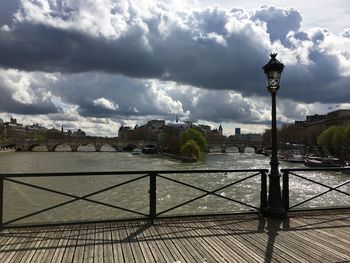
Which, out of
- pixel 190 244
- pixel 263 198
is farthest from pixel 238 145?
pixel 190 244

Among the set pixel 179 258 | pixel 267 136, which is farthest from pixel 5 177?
pixel 267 136

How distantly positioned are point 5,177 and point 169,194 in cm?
2705

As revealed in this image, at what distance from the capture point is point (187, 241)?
28.0 feet

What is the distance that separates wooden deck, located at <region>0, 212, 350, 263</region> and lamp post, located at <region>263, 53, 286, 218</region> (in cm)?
42

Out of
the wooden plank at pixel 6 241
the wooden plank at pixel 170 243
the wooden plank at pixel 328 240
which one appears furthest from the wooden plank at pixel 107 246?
the wooden plank at pixel 328 240

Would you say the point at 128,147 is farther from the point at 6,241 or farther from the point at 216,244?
the point at 216,244

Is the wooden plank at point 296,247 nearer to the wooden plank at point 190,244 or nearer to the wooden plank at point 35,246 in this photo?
the wooden plank at point 190,244

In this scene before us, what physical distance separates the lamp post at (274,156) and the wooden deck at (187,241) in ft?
1.36

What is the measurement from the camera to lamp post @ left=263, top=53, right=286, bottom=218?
35.8 ft

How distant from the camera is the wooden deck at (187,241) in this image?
7527 mm

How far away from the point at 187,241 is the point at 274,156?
4.12 meters

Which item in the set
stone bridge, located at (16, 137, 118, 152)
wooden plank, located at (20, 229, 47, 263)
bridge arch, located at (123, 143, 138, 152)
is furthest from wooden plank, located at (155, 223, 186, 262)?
bridge arch, located at (123, 143, 138, 152)

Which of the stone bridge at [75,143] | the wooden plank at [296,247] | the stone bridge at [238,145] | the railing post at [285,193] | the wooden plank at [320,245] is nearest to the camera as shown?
the wooden plank at [296,247]

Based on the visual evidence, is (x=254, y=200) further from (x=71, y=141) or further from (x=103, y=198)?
(x=71, y=141)
